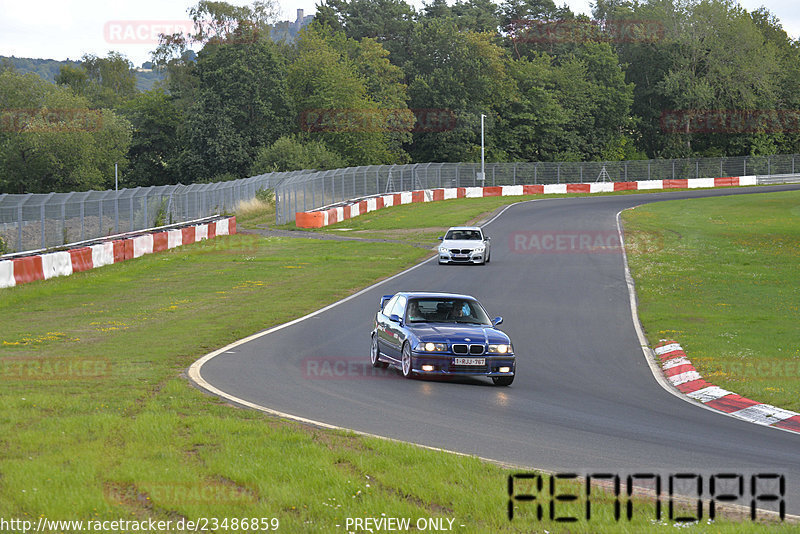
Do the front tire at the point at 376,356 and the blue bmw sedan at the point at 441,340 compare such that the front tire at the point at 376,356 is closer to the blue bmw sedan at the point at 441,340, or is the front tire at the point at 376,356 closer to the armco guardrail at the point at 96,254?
the blue bmw sedan at the point at 441,340

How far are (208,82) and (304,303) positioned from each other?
67.6 m

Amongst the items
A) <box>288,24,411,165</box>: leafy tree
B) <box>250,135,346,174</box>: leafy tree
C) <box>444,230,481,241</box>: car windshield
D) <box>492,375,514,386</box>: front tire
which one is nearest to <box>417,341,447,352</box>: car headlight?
<box>492,375,514,386</box>: front tire

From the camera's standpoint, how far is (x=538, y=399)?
1300 cm

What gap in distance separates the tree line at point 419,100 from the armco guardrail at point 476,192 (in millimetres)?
13902

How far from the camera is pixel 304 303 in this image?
2448cm

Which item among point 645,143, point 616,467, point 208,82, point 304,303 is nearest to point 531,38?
point 645,143

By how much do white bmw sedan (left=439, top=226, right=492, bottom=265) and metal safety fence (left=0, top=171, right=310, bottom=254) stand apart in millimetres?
13274

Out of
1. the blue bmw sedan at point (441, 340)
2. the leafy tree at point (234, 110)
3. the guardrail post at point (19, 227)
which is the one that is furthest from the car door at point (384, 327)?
the leafy tree at point (234, 110)

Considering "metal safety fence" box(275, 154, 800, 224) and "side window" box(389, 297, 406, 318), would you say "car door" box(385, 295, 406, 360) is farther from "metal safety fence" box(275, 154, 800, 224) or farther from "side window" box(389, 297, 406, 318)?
"metal safety fence" box(275, 154, 800, 224)

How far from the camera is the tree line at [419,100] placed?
289 feet

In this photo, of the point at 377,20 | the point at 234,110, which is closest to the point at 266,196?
the point at 234,110

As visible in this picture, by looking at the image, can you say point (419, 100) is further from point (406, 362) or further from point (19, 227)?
point (406, 362)

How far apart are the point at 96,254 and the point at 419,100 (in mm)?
70533

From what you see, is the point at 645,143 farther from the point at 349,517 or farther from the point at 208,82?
the point at 349,517
